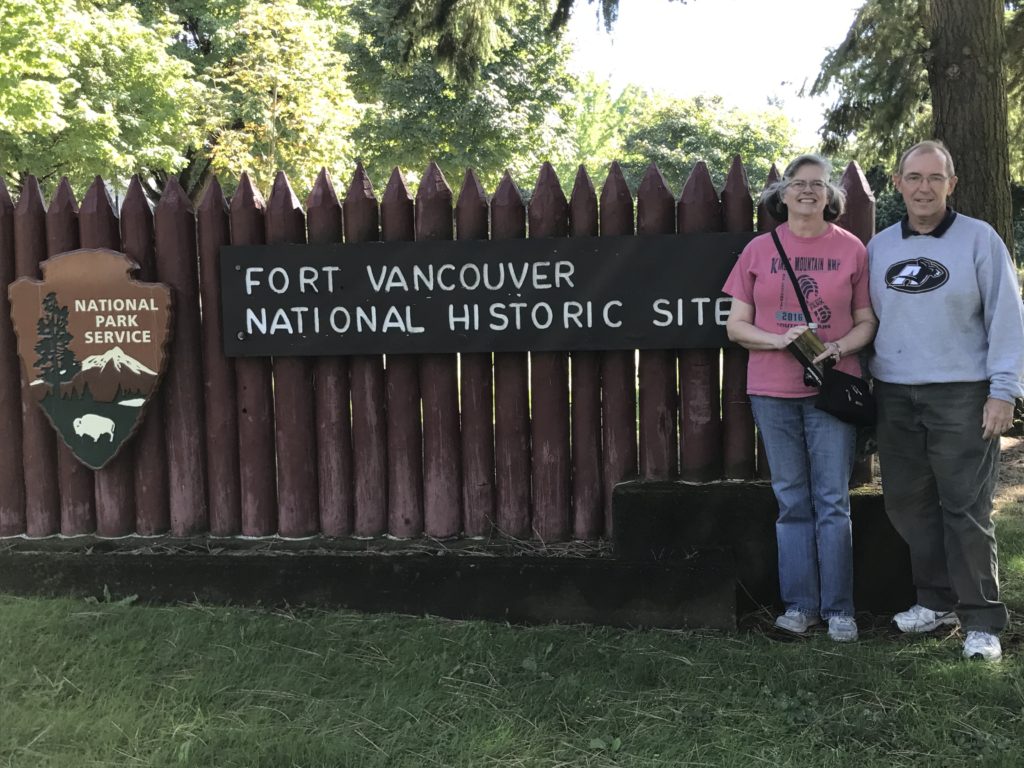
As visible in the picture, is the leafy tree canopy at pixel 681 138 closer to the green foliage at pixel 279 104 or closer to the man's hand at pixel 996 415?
the green foliage at pixel 279 104

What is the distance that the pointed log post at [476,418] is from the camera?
388 centimetres

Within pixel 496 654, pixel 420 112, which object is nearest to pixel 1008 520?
pixel 496 654

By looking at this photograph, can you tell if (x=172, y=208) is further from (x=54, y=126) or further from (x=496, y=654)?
(x=54, y=126)

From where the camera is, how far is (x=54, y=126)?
13.2 metres

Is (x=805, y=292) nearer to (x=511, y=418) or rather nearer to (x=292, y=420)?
(x=511, y=418)

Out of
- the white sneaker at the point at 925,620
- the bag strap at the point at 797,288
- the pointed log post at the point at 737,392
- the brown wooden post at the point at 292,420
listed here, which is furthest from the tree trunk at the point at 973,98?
the brown wooden post at the point at 292,420

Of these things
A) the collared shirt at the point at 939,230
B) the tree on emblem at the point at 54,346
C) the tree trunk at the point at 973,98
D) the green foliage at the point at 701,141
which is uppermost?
the green foliage at the point at 701,141

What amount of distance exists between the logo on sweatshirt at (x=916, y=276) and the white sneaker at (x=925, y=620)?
1.26 metres

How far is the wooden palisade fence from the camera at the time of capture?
3.80m

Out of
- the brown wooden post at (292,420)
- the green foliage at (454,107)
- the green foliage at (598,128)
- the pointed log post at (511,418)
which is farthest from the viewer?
the green foliage at (598,128)

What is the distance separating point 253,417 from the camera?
4.03m

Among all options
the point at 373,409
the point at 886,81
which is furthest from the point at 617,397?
the point at 886,81

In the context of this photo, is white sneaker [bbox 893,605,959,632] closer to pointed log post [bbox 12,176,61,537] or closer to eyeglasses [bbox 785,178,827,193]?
eyeglasses [bbox 785,178,827,193]

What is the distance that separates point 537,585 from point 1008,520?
3.11 metres
